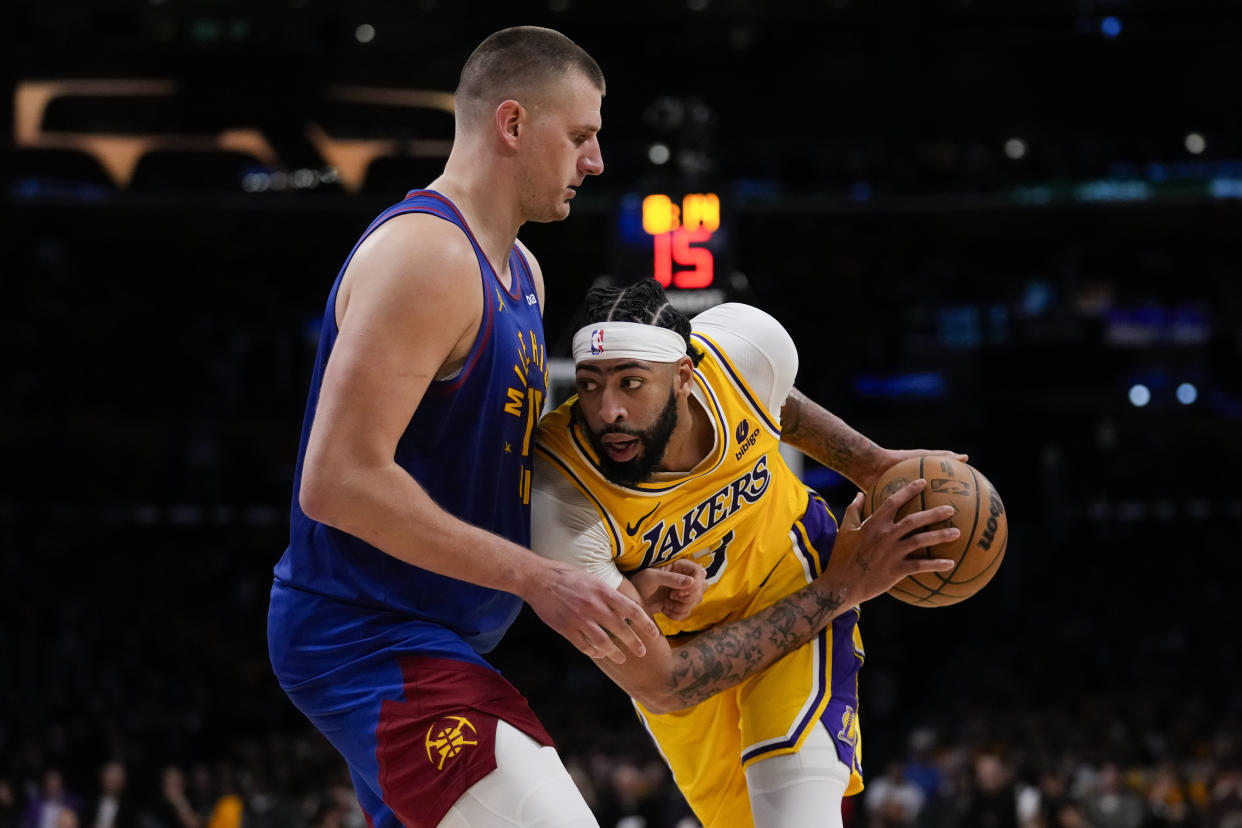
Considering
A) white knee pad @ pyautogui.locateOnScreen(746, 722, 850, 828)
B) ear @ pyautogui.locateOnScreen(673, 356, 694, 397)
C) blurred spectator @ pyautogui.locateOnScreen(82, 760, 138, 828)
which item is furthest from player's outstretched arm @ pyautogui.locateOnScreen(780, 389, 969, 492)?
blurred spectator @ pyautogui.locateOnScreen(82, 760, 138, 828)

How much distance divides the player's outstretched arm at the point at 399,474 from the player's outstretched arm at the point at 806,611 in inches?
28.9

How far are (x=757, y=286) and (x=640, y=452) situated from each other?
59.7 feet

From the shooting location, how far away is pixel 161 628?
57.2 ft

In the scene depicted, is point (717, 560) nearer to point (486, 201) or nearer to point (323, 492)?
point (486, 201)

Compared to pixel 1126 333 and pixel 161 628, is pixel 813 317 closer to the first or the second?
pixel 1126 333

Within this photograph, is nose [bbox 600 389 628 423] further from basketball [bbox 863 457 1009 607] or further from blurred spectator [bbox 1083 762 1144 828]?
blurred spectator [bbox 1083 762 1144 828]

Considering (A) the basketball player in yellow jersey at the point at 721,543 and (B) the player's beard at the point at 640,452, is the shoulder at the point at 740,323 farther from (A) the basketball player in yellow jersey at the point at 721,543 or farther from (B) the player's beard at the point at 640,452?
(B) the player's beard at the point at 640,452

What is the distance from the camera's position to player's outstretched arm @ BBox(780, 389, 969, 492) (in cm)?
410

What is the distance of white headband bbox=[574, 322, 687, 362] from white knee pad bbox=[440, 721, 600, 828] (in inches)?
38.7

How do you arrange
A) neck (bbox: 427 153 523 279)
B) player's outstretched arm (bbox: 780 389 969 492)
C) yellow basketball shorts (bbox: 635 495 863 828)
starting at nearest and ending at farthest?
1. neck (bbox: 427 153 523 279)
2. yellow basketball shorts (bbox: 635 495 863 828)
3. player's outstretched arm (bbox: 780 389 969 492)

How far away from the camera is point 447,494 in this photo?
2984mm

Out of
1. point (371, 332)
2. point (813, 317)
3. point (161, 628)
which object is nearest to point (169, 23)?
point (161, 628)

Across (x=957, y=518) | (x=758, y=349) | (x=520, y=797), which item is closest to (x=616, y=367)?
(x=758, y=349)

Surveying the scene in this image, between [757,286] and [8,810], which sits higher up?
[757,286]
